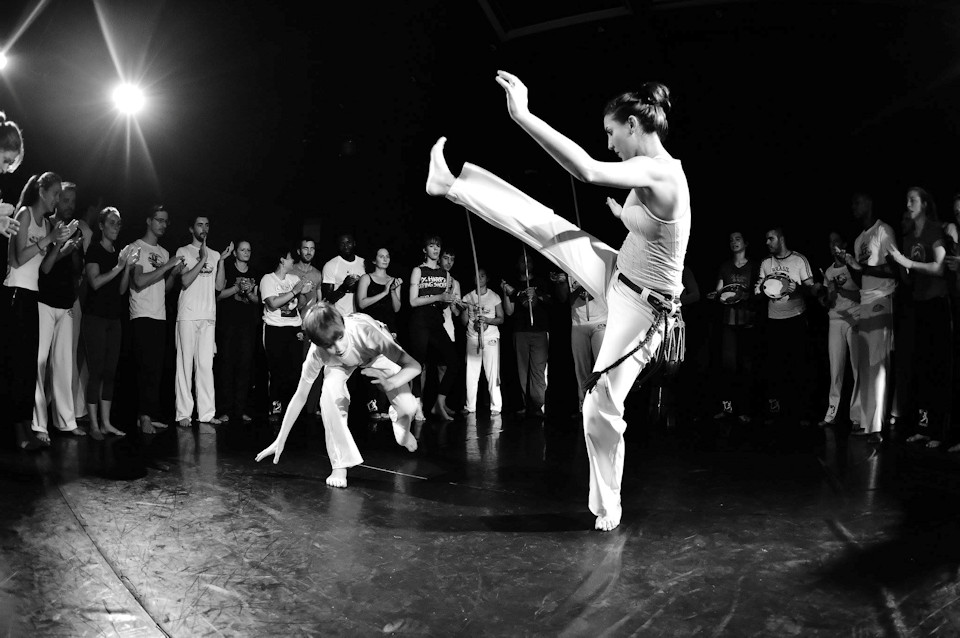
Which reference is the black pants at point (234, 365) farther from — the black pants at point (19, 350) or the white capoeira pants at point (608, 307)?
the white capoeira pants at point (608, 307)

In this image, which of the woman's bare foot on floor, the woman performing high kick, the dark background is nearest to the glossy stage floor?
the woman performing high kick

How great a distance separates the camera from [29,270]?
4.40 meters

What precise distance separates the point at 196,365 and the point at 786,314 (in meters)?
4.99

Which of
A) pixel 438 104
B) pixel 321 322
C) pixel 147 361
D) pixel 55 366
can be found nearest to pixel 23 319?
pixel 55 366

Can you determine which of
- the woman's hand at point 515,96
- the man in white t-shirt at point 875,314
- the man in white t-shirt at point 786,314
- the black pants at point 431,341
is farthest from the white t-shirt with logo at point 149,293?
the man in white t-shirt at point 875,314

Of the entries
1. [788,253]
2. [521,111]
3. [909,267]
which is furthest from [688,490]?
[788,253]

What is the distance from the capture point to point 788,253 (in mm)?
6402

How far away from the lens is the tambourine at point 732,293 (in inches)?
252

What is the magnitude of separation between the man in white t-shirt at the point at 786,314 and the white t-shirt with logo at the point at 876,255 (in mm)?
521

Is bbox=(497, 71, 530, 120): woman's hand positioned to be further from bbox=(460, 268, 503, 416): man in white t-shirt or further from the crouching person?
bbox=(460, 268, 503, 416): man in white t-shirt

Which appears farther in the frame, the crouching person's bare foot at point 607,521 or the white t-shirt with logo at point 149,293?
the white t-shirt with logo at point 149,293

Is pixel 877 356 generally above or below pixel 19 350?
below

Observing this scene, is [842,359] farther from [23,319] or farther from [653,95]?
[23,319]

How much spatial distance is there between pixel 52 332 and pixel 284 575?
333 centimetres
